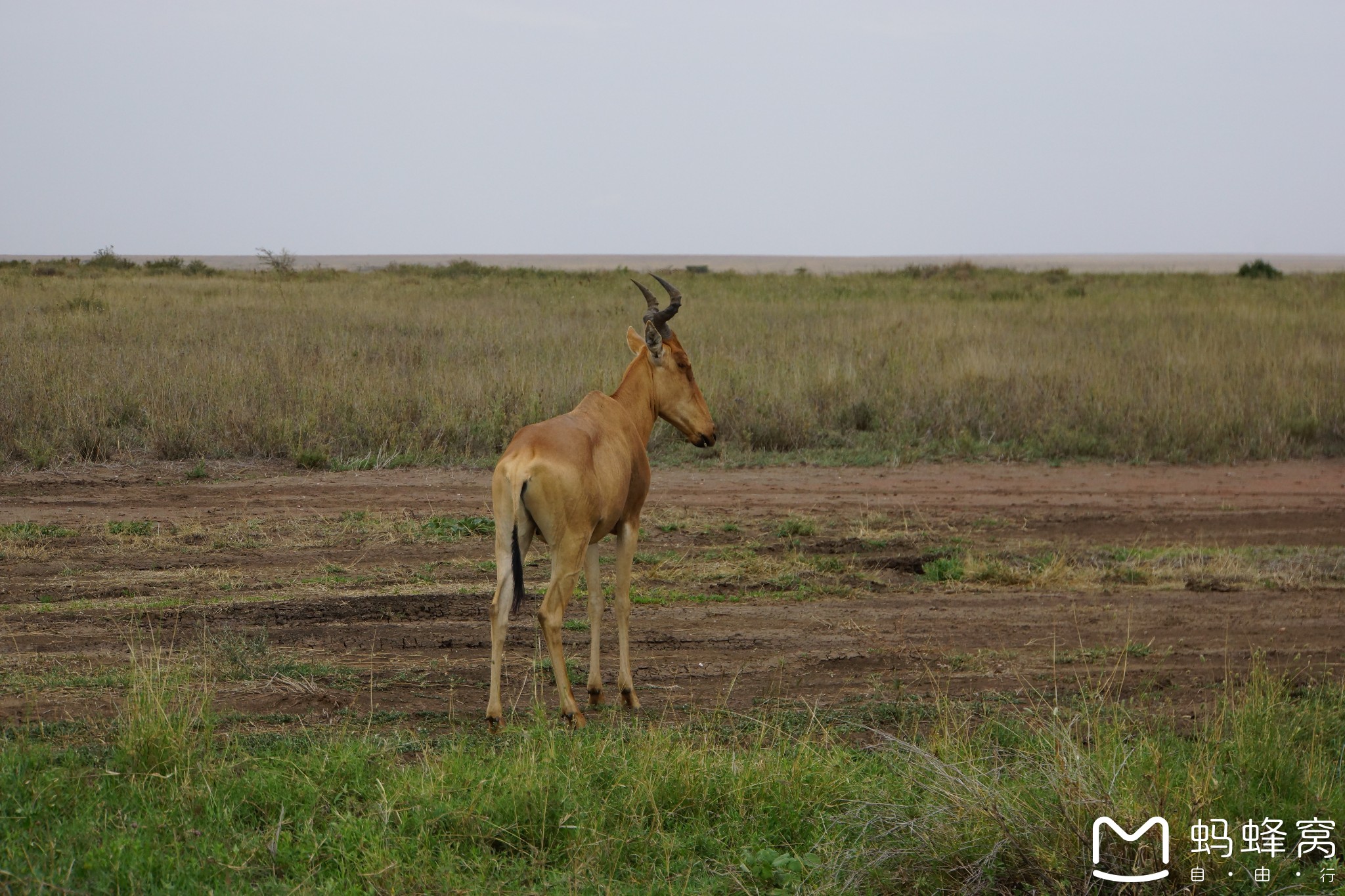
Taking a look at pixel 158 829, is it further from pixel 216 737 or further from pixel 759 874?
pixel 759 874

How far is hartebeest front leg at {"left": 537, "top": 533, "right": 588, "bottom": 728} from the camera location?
572 centimetres

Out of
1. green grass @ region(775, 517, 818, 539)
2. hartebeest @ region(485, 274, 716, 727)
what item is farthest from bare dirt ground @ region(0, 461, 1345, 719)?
hartebeest @ region(485, 274, 716, 727)

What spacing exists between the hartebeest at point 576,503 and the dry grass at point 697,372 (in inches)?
263

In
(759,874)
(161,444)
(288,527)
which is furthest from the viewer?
(161,444)

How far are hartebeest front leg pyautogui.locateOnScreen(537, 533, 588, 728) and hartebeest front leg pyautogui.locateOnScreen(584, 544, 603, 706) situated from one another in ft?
1.45

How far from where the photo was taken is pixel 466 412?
45.9 feet

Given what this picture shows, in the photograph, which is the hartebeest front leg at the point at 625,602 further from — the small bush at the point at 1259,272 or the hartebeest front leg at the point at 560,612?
the small bush at the point at 1259,272

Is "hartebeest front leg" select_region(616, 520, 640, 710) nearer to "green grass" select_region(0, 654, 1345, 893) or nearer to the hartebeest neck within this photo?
"green grass" select_region(0, 654, 1345, 893)

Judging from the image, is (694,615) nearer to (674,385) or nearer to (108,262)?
(674,385)

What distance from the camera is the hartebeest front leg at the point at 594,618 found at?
6.29 m

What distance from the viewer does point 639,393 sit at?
23.6 feet

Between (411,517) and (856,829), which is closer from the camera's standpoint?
(856,829)

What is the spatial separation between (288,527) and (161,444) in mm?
3586

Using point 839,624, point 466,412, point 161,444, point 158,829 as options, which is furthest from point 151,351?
point 158,829
